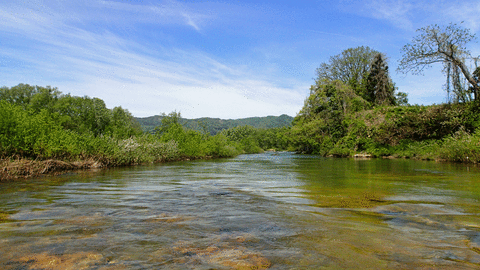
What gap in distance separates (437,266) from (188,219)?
9.39 ft

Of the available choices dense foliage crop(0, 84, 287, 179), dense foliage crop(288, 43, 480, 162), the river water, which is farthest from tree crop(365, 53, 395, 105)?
the river water

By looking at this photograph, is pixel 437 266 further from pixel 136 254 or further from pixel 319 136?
pixel 319 136

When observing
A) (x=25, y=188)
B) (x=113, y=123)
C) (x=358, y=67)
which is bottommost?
(x=25, y=188)

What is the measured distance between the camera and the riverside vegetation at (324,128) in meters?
10.5

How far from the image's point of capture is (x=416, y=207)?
4.71 metres

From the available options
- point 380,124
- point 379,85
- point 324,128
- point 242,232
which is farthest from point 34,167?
point 379,85

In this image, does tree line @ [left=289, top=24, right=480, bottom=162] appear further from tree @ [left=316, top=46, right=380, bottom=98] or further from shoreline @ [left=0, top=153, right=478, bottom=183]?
shoreline @ [left=0, top=153, right=478, bottom=183]

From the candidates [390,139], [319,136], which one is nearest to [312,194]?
[390,139]

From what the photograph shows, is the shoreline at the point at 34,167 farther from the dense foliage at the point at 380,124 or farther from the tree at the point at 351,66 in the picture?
the tree at the point at 351,66

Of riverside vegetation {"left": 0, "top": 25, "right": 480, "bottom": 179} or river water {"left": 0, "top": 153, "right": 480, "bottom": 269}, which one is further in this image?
riverside vegetation {"left": 0, "top": 25, "right": 480, "bottom": 179}

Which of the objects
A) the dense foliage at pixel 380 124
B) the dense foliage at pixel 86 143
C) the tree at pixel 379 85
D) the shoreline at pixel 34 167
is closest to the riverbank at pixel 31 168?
the shoreline at pixel 34 167

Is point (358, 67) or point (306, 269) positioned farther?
point (358, 67)

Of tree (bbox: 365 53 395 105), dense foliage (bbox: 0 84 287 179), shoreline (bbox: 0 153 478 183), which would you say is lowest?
shoreline (bbox: 0 153 478 183)

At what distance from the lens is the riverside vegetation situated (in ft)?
34.5
